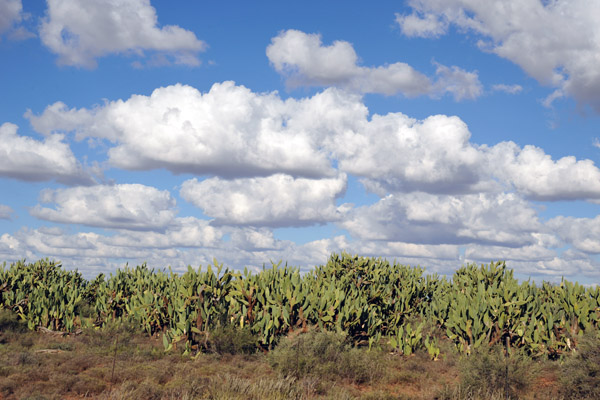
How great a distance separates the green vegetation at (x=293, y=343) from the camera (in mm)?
13398

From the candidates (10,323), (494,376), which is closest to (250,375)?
(494,376)

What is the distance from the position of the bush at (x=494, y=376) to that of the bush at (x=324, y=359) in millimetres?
2559

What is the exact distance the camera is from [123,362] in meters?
15.5

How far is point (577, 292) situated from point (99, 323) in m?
20.8

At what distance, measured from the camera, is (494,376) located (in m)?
13.9

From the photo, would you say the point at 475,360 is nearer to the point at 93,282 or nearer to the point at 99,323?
the point at 99,323

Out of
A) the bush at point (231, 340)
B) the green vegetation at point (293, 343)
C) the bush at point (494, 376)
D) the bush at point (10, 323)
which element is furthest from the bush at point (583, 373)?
the bush at point (10, 323)

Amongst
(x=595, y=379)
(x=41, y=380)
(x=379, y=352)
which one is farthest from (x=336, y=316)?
(x=41, y=380)

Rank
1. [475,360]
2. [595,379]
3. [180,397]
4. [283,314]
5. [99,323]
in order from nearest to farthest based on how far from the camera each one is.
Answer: [180,397] < [595,379] < [475,360] < [283,314] < [99,323]

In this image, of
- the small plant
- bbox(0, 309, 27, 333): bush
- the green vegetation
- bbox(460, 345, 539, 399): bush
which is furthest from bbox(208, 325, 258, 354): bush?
bbox(0, 309, 27, 333): bush

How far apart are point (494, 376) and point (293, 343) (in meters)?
6.06

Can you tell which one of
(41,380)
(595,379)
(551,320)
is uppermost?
(551,320)

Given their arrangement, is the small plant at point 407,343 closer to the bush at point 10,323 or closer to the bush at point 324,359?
the bush at point 324,359

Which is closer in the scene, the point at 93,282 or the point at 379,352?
the point at 379,352
